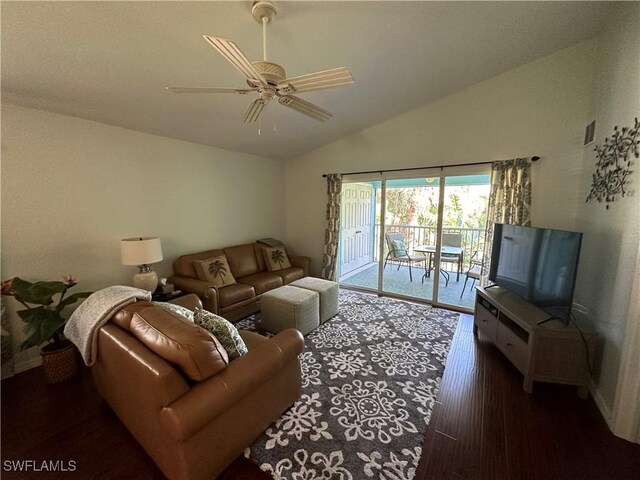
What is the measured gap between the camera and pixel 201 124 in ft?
9.84

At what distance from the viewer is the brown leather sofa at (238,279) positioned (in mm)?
2939

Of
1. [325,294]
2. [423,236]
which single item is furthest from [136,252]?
[423,236]

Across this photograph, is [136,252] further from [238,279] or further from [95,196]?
[238,279]

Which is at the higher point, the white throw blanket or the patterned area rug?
the white throw blanket

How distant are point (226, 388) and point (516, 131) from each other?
12.9 ft

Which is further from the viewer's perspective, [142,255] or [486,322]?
[486,322]

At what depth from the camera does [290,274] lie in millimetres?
3939

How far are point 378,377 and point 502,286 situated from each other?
5.62 feet

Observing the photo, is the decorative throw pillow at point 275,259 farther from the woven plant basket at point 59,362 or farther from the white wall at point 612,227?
the white wall at point 612,227

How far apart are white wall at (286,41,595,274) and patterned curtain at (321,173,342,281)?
400 mm

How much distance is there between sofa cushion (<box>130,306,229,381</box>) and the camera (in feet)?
3.93

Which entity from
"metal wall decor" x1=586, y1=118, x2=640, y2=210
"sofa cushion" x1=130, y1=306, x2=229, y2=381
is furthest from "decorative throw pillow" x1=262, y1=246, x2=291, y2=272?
"metal wall decor" x1=586, y1=118, x2=640, y2=210

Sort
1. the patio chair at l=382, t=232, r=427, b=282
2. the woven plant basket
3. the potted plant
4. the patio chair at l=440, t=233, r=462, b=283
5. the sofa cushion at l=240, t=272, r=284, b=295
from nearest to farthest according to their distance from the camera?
the potted plant, the woven plant basket, the sofa cushion at l=240, t=272, r=284, b=295, the patio chair at l=440, t=233, r=462, b=283, the patio chair at l=382, t=232, r=427, b=282

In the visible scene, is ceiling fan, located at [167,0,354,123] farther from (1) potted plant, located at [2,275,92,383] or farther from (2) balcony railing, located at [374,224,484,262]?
(2) balcony railing, located at [374,224,484,262]
